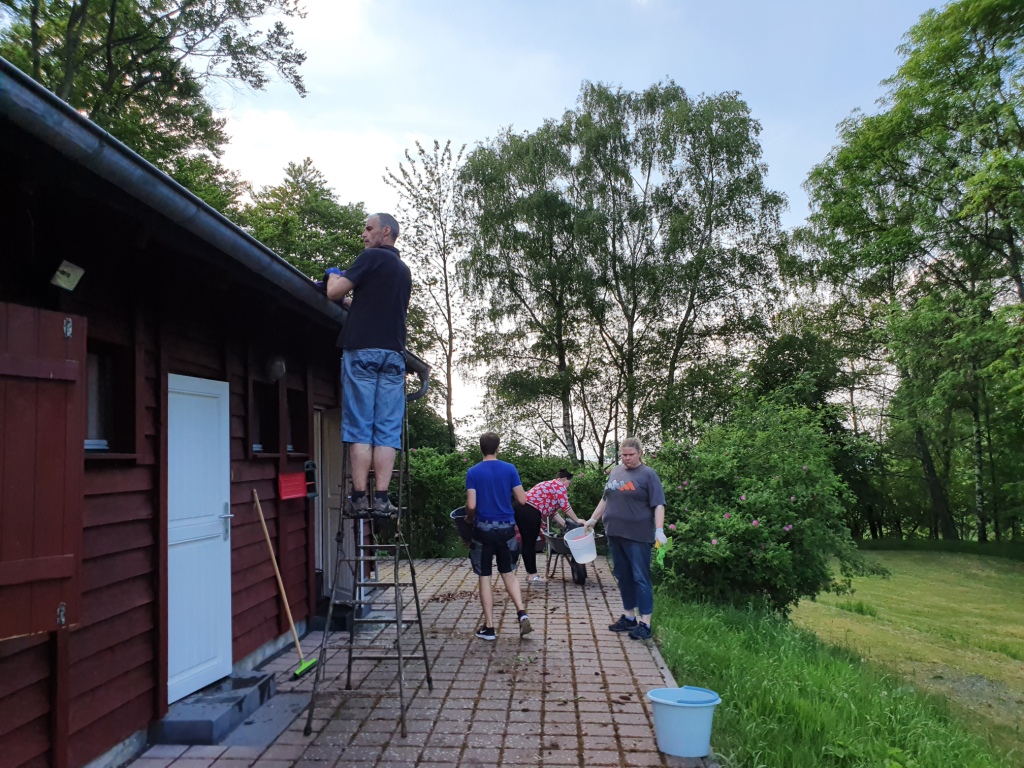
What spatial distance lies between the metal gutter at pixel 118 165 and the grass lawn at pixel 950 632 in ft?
22.5

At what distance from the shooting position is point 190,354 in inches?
192

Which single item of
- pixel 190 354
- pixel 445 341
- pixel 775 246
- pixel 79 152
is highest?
pixel 775 246

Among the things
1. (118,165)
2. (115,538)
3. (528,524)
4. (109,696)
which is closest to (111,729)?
(109,696)

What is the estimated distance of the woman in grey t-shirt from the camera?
21.5ft

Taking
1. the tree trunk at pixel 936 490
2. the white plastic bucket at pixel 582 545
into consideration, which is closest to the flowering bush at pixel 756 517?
the white plastic bucket at pixel 582 545

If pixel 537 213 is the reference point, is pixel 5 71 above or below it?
below

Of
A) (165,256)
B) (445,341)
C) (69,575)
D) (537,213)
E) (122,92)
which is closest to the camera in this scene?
(69,575)

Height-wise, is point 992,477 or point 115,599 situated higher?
point 115,599

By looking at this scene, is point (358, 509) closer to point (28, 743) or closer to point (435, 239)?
point (28, 743)

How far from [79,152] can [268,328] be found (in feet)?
11.6

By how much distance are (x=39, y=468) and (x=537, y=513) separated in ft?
21.0

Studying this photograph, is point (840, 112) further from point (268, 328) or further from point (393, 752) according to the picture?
point (393, 752)

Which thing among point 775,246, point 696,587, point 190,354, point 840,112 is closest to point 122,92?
point 190,354

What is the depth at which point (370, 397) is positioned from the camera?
4488mm
